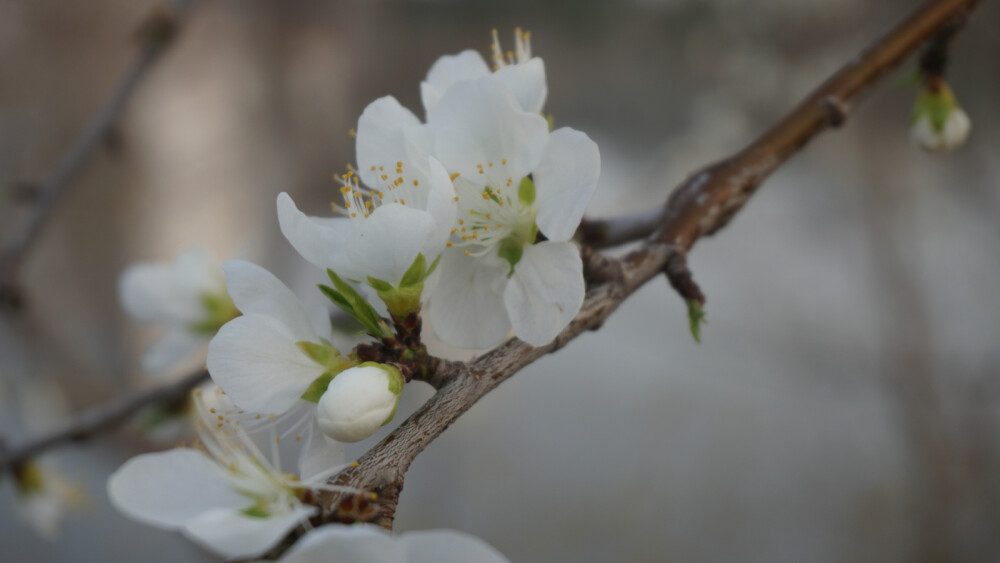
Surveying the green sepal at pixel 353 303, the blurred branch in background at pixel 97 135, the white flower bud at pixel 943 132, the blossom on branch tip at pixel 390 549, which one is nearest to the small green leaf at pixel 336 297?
the green sepal at pixel 353 303

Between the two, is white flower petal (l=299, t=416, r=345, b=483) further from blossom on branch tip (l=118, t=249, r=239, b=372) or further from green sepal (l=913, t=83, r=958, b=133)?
green sepal (l=913, t=83, r=958, b=133)

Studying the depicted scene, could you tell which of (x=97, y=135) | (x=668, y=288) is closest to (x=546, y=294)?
(x=97, y=135)

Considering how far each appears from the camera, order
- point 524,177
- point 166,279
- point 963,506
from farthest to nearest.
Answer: point 963,506 → point 166,279 → point 524,177

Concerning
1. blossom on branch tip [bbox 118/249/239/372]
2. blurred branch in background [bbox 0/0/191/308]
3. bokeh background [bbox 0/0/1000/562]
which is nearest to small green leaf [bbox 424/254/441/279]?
blossom on branch tip [bbox 118/249/239/372]

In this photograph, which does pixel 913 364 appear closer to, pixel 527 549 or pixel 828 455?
pixel 828 455

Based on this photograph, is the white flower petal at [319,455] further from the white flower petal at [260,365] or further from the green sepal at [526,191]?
the green sepal at [526,191]

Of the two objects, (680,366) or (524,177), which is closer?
(524,177)

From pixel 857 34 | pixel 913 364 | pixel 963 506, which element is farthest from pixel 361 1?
pixel 963 506
